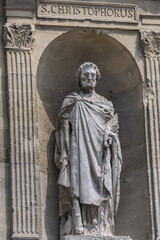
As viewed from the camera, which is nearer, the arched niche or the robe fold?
the robe fold

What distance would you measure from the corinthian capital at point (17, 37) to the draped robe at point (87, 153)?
1032 mm

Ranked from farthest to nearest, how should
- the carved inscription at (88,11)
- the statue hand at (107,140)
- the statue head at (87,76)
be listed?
the carved inscription at (88,11), the statue head at (87,76), the statue hand at (107,140)

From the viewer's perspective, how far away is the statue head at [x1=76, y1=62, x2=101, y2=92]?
80.1 feet

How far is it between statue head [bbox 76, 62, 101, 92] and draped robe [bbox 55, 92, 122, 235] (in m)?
0.16

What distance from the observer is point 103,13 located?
2477 centimetres

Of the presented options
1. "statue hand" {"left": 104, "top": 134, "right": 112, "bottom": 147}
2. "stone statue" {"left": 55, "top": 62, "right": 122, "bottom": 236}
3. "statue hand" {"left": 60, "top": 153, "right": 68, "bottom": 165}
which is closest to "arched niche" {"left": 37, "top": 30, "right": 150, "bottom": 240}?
"stone statue" {"left": 55, "top": 62, "right": 122, "bottom": 236}

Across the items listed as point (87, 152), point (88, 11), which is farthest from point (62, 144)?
point (88, 11)

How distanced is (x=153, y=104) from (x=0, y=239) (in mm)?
3229

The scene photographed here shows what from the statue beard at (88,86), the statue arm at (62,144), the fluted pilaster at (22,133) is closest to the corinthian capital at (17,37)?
the fluted pilaster at (22,133)

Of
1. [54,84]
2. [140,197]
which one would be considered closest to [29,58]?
[54,84]

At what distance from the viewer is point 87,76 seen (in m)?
24.4

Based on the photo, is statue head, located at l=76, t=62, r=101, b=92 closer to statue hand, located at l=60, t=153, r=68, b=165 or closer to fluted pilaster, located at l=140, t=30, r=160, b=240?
fluted pilaster, located at l=140, t=30, r=160, b=240

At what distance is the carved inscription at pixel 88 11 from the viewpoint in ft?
80.6

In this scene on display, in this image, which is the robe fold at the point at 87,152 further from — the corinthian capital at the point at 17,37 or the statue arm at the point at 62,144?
the corinthian capital at the point at 17,37
